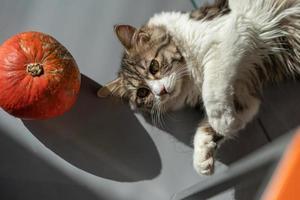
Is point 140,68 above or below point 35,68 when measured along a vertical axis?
below

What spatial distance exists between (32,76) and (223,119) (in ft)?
1.73

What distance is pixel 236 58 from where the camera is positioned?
1.21 metres

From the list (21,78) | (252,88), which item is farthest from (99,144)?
(252,88)

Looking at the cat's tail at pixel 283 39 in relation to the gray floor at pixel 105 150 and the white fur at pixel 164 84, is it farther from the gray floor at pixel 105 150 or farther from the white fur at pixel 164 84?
the white fur at pixel 164 84

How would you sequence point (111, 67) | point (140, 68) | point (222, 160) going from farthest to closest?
point (111, 67)
point (222, 160)
point (140, 68)

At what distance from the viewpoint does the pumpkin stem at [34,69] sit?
1.15 m

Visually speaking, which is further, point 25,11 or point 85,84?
point 25,11

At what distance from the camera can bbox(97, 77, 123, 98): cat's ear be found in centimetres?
133

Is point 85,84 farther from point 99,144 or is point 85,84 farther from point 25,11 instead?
point 25,11

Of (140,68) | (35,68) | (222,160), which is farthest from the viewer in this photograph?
(222,160)

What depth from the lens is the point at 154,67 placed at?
1.22 m

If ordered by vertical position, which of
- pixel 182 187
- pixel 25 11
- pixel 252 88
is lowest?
pixel 182 187

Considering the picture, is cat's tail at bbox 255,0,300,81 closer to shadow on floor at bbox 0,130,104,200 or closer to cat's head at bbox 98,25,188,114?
cat's head at bbox 98,25,188,114

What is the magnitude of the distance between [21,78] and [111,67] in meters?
0.40
